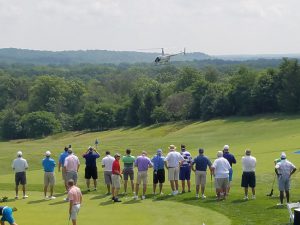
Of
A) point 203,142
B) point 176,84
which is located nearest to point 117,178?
point 203,142

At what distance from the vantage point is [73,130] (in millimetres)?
125062

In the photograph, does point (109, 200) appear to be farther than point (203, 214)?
Yes

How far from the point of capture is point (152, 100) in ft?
383

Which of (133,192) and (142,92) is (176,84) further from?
(133,192)

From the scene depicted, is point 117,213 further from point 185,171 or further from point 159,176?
point 185,171

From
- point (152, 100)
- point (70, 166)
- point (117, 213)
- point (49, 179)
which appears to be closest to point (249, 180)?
point (117, 213)

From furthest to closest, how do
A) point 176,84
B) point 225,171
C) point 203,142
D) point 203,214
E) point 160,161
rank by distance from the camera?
point 176,84
point 203,142
point 160,161
point 225,171
point 203,214

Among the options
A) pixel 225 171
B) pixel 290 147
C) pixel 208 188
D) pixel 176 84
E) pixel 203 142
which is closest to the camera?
pixel 225 171

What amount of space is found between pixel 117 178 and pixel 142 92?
101 metres

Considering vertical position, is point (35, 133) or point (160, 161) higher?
point (160, 161)

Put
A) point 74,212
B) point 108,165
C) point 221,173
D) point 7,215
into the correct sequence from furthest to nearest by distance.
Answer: point 108,165 < point 221,173 < point 74,212 < point 7,215

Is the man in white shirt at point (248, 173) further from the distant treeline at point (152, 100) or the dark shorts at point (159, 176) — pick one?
the distant treeline at point (152, 100)

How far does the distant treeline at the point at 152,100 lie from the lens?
94125 mm

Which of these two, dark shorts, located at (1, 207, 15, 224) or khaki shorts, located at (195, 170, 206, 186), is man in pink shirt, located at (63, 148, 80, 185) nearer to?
khaki shorts, located at (195, 170, 206, 186)
